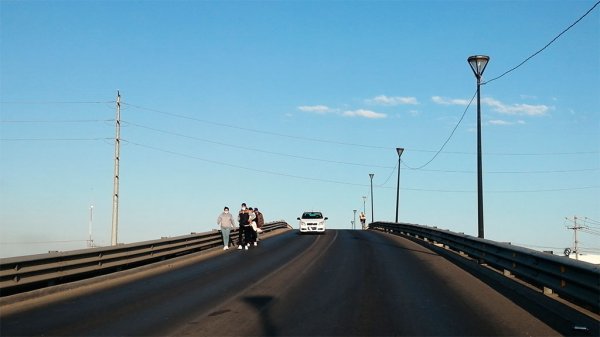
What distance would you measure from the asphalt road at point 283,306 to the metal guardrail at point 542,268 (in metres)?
0.79

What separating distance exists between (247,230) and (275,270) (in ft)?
32.3

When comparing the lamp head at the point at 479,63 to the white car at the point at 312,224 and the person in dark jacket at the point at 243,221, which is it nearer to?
the person in dark jacket at the point at 243,221

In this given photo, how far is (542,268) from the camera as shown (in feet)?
35.8

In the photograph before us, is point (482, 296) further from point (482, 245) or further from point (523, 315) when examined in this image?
point (482, 245)

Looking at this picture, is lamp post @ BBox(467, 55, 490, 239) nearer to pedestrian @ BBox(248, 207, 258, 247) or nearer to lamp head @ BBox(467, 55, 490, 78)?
lamp head @ BBox(467, 55, 490, 78)

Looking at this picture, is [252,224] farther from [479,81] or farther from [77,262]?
[77,262]

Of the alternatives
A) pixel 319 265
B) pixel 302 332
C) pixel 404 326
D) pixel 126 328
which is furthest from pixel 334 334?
pixel 319 265

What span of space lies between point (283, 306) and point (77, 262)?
5.65 metres

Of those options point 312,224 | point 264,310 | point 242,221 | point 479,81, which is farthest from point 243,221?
point 264,310

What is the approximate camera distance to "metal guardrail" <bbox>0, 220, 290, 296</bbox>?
10809mm

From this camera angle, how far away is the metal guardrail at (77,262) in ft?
35.5

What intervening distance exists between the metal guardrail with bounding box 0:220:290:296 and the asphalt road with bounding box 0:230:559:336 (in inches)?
20.8

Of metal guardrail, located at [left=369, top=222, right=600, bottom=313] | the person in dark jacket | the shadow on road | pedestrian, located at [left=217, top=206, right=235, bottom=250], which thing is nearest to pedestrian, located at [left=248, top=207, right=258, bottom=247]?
the person in dark jacket

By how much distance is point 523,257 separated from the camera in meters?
12.3
